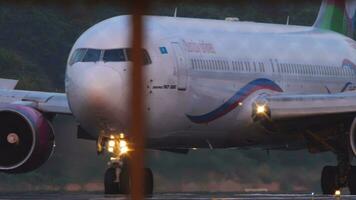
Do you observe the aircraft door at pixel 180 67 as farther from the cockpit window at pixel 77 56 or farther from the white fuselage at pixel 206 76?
the cockpit window at pixel 77 56

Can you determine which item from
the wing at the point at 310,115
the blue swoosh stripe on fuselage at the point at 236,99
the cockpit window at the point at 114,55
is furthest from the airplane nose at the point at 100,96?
the wing at the point at 310,115

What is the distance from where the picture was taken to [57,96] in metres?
24.9

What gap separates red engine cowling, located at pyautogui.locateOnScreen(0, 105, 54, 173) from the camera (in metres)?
23.7

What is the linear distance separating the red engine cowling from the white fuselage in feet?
7.88

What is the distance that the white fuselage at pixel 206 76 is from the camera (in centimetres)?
2091

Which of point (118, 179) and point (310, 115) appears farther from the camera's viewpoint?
point (310, 115)

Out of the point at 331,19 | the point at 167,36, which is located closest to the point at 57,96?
the point at 167,36

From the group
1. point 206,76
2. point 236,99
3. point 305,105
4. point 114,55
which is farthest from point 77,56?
point 305,105

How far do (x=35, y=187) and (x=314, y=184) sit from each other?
6.85m

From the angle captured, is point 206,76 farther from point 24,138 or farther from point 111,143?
point 24,138

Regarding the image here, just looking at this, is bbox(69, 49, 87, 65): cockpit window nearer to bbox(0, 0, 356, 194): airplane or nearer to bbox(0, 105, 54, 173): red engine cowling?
bbox(0, 0, 356, 194): airplane

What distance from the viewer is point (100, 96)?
67.7ft

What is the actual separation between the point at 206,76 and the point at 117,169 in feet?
10.2

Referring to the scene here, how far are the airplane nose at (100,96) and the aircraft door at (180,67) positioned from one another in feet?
6.29
